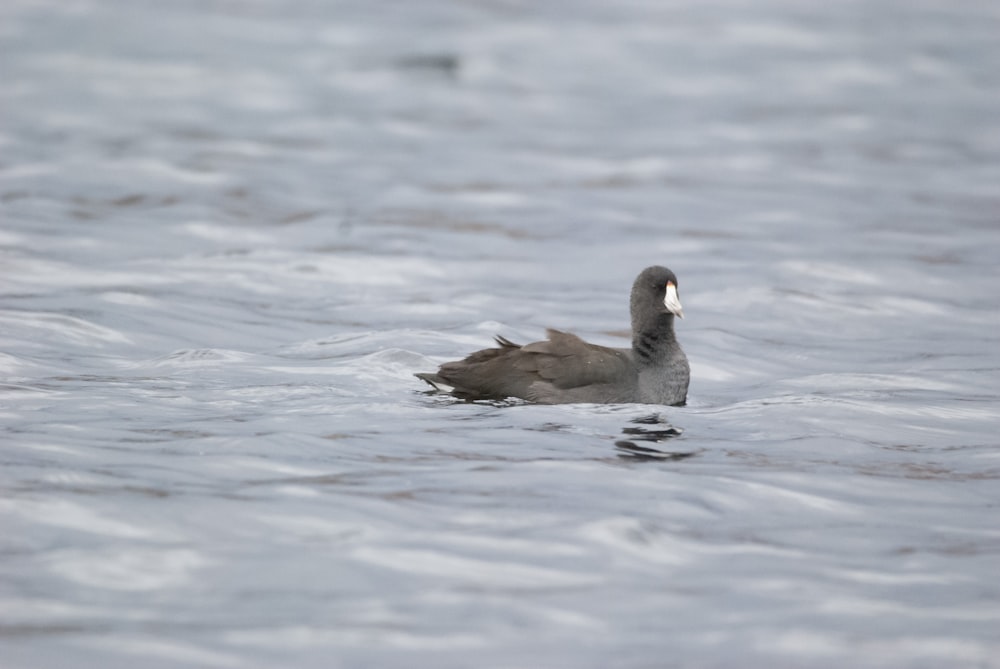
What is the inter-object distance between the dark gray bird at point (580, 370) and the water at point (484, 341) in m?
0.16

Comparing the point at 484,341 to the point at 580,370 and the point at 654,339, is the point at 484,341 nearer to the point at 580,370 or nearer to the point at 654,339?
the point at 654,339

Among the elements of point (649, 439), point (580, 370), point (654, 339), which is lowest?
point (649, 439)

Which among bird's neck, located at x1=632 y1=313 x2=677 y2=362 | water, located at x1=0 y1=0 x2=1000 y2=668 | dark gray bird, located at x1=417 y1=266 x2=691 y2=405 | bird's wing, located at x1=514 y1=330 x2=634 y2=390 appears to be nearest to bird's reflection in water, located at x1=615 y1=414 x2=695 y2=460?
water, located at x1=0 y1=0 x2=1000 y2=668

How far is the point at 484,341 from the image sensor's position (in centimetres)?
1216

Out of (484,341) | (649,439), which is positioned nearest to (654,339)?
(649,439)

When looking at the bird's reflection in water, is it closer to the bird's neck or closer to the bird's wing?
the bird's wing

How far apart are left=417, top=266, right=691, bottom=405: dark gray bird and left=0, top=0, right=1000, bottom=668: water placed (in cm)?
16

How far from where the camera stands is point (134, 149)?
21.5 meters

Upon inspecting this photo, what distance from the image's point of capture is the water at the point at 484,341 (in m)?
6.55

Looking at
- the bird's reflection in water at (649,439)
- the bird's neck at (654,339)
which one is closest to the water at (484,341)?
the bird's reflection in water at (649,439)

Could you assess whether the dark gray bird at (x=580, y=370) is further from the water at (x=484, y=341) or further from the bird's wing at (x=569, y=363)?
the water at (x=484, y=341)

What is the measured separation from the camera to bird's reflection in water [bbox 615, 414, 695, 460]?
880 centimetres

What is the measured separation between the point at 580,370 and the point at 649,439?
0.65 meters

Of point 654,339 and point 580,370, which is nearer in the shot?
point 580,370
